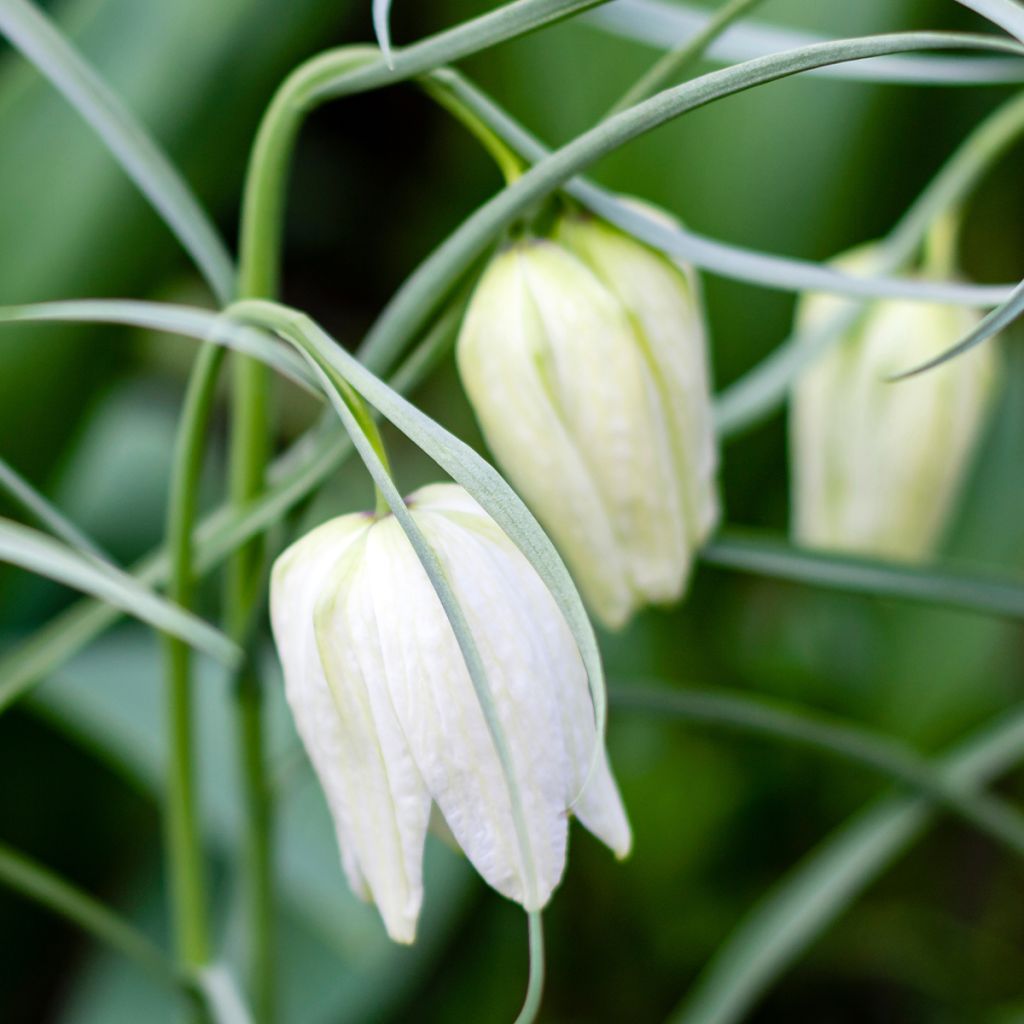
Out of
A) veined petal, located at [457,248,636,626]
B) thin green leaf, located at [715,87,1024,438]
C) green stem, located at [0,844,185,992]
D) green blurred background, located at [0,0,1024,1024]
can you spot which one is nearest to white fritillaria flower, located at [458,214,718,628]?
veined petal, located at [457,248,636,626]

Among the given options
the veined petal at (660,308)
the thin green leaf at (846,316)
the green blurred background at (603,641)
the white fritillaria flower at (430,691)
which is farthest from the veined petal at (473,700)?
the green blurred background at (603,641)

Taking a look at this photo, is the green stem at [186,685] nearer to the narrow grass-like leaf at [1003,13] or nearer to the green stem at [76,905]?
the green stem at [76,905]

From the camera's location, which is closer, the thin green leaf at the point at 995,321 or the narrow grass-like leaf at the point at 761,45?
the thin green leaf at the point at 995,321

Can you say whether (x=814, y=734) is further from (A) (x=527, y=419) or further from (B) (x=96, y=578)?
(B) (x=96, y=578)

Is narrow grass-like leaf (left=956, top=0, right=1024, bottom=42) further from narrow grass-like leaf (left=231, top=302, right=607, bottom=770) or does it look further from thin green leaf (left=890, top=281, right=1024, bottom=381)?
narrow grass-like leaf (left=231, top=302, right=607, bottom=770)

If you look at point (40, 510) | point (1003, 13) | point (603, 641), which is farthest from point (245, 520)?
point (603, 641)
